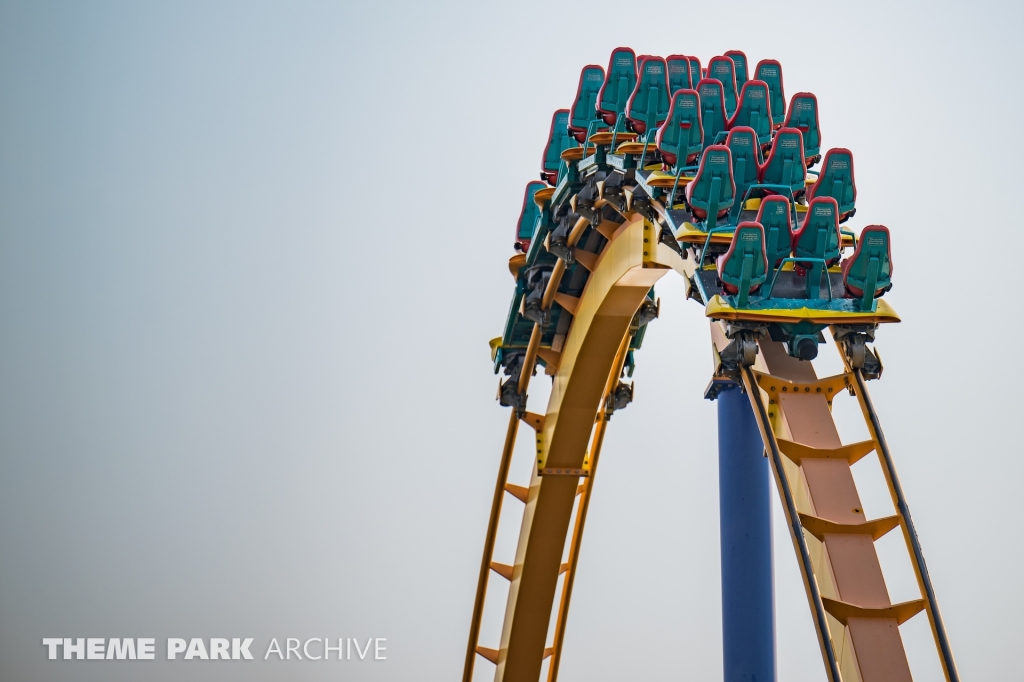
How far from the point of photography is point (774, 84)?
10984 millimetres

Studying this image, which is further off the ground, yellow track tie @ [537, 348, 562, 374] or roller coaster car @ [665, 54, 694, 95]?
roller coaster car @ [665, 54, 694, 95]

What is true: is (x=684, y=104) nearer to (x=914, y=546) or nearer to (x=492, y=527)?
(x=914, y=546)

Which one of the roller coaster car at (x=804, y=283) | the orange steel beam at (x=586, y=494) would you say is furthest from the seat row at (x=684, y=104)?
the orange steel beam at (x=586, y=494)

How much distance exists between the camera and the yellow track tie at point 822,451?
710 cm

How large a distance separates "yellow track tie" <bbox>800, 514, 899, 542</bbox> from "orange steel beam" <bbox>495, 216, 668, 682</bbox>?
523 centimetres

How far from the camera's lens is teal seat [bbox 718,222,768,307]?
23.2 ft

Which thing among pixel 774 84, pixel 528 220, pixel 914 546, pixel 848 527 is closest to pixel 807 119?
pixel 774 84

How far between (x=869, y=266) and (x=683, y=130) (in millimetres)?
2229

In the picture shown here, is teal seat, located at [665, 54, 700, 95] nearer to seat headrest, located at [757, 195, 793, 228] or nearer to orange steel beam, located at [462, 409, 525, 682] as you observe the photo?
seat headrest, located at [757, 195, 793, 228]

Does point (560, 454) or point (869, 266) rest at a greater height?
point (869, 266)

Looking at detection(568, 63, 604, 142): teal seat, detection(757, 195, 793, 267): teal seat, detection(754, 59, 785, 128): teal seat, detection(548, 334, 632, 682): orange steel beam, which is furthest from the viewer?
detection(548, 334, 632, 682): orange steel beam

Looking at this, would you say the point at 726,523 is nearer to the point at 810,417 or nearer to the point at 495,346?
the point at 495,346

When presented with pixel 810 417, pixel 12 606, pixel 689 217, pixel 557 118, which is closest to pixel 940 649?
pixel 810 417

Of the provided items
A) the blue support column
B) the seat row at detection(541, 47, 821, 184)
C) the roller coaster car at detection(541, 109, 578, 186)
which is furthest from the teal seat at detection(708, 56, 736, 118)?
the blue support column
